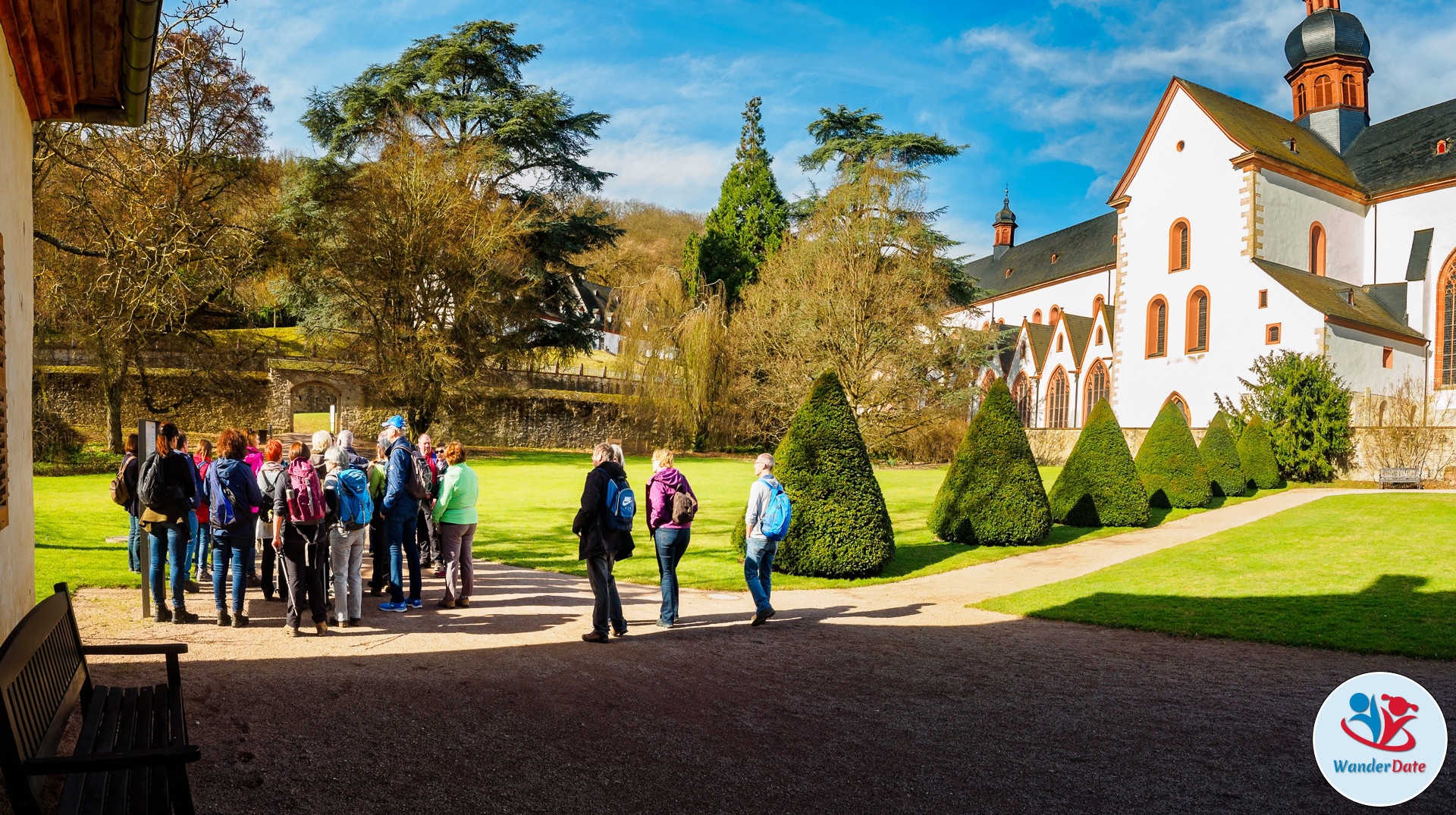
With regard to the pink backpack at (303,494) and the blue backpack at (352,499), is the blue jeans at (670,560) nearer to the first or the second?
the blue backpack at (352,499)

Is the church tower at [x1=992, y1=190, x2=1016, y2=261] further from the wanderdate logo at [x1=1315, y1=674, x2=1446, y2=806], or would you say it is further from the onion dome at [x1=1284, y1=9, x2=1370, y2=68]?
the wanderdate logo at [x1=1315, y1=674, x2=1446, y2=806]

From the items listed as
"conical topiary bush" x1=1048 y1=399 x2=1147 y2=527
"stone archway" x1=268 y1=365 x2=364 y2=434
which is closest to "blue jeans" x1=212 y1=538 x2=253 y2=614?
"conical topiary bush" x1=1048 y1=399 x2=1147 y2=527

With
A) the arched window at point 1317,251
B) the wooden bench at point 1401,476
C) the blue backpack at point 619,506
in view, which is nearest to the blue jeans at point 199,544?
the blue backpack at point 619,506

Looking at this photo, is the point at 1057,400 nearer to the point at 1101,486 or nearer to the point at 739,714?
the point at 1101,486

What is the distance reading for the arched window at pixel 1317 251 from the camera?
1453 inches

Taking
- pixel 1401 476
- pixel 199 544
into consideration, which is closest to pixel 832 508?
pixel 199 544

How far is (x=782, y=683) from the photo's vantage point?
21.1ft

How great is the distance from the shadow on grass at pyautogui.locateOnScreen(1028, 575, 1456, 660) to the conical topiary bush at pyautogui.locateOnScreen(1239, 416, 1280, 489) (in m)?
15.4

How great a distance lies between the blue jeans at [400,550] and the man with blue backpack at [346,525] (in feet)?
2.19

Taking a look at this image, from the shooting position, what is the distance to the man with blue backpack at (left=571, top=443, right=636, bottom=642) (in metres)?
7.48

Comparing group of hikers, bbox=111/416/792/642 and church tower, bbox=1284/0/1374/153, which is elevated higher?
church tower, bbox=1284/0/1374/153

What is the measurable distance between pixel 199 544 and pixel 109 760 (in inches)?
333

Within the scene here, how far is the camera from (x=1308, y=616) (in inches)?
367

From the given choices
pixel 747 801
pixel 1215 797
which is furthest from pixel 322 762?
pixel 1215 797
